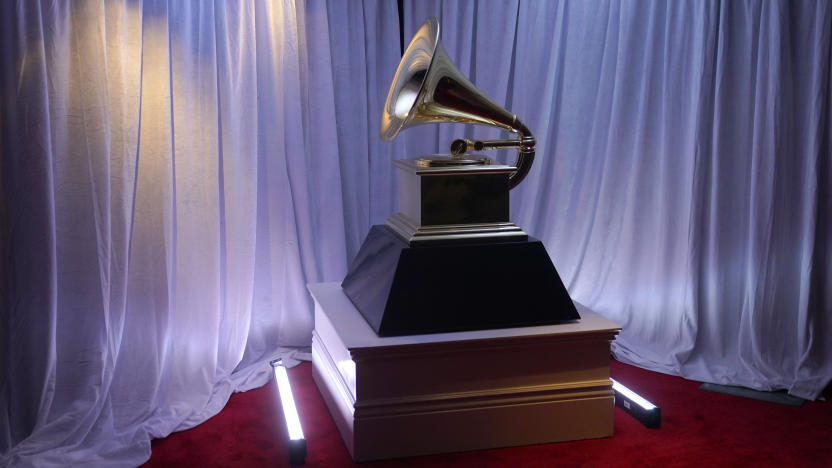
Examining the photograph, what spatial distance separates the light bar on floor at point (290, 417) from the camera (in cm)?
239

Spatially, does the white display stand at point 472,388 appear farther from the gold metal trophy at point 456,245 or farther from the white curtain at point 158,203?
the white curtain at point 158,203

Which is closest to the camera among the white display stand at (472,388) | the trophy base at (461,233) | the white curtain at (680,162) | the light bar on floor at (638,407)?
the white display stand at (472,388)

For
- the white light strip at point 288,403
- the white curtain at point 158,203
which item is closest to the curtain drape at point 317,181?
the white curtain at point 158,203

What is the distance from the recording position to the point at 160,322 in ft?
9.62

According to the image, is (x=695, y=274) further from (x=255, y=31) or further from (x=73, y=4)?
(x=73, y=4)

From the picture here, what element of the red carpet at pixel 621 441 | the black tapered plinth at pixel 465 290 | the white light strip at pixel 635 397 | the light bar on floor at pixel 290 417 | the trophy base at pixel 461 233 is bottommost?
the red carpet at pixel 621 441

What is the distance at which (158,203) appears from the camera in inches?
114

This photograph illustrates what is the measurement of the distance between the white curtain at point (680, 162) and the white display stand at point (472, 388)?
2.99 feet

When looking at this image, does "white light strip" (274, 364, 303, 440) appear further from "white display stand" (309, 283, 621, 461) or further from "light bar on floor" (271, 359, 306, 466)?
"white display stand" (309, 283, 621, 461)

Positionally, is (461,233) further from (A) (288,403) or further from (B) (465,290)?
(A) (288,403)

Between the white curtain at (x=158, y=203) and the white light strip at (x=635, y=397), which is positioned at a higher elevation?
the white curtain at (x=158, y=203)

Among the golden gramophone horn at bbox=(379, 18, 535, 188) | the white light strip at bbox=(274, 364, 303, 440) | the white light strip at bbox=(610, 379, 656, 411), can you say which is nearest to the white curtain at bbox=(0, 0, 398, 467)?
the white light strip at bbox=(274, 364, 303, 440)

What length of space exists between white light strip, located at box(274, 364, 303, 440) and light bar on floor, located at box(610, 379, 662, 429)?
105 cm

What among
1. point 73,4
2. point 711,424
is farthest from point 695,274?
point 73,4
